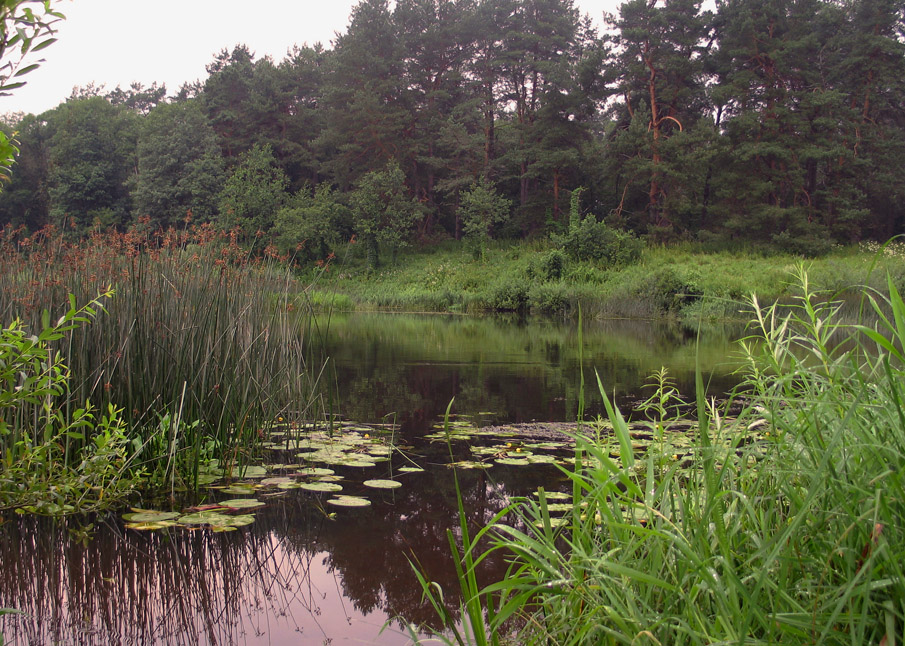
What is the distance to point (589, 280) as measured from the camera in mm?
20000

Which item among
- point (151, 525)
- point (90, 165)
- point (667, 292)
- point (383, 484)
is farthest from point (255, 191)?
point (151, 525)

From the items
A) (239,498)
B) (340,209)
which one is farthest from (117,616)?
(340,209)

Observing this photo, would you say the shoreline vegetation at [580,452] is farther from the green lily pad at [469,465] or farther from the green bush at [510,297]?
the green bush at [510,297]

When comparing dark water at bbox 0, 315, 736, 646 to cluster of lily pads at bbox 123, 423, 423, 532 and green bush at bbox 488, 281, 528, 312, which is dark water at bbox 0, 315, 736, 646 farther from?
green bush at bbox 488, 281, 528, 312

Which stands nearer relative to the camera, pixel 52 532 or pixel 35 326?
pixel 52 532

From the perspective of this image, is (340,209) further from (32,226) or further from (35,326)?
(35,326)

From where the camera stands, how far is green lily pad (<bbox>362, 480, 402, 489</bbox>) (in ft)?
Answer: 10.4

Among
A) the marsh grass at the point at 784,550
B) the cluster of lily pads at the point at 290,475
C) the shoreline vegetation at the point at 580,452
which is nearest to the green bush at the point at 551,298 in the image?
the shoreline vegetation at the point at 580,452

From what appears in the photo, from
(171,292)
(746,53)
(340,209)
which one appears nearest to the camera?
(171,292)

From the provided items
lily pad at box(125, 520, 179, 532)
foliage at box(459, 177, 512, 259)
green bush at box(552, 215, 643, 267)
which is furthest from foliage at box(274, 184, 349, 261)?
lily pad at box(125, 520, 179, 532)

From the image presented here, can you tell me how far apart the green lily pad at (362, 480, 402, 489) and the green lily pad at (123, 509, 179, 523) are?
0.90 metres

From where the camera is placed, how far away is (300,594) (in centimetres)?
216

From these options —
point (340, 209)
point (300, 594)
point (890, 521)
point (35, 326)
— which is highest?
point (340, 209)

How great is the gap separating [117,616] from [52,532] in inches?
30.9
